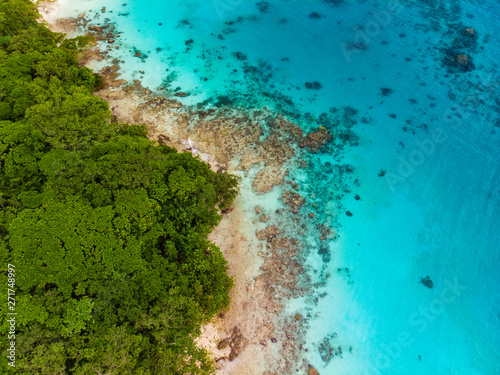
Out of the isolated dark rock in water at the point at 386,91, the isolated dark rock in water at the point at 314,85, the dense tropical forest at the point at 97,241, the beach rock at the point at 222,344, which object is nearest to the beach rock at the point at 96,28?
the dense tropical forest at the point at 97,241

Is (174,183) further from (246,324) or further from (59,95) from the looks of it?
(59,95)

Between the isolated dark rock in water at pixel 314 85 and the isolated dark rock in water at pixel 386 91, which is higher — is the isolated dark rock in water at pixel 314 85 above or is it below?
below

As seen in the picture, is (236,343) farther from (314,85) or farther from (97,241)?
(314,85)

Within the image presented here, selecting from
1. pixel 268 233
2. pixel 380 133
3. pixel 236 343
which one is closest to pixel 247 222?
pixel 268 233

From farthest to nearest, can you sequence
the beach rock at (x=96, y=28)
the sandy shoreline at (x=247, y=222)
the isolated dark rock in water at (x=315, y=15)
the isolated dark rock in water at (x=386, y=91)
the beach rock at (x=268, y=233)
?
the isolated dark rock in water at (x=315, y=15) → the beach rock at (x=96, y=28) → the isolated dark rock in water at (x=386, y=91) → the beach rock at (x=268, y=233) → the sandy shoreline at (x=247, y=222)

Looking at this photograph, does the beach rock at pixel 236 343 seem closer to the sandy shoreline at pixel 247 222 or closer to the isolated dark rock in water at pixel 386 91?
the sandy shoreline at pixel 247 222

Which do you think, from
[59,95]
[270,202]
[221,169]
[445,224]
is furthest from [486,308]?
[59,95]
